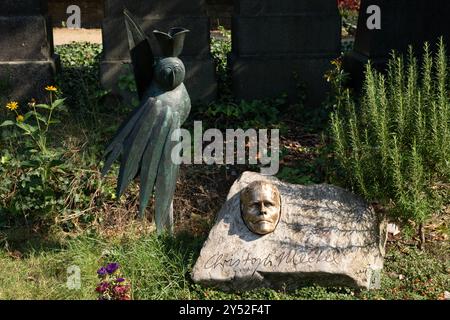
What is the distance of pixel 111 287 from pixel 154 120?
1.12 meters

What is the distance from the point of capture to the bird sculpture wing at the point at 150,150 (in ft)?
15.5

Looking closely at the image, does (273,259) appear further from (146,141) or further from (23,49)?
(23,49)

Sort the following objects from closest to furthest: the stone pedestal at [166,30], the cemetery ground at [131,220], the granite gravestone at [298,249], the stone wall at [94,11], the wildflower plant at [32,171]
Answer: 1. the granite gravestone at [298,249]
2. the cemetery ground at [131,220]
3. the wildflower plant at [32,171]
4. the stone pedestal at [166,30]
5. the stone wall at [94,11]

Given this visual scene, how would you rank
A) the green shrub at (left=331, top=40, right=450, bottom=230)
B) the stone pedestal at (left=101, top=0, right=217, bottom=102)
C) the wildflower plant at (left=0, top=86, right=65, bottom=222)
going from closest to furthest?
the green shrub at (left=331, top=40, right=450, bottom=230) → the wildflower plant at (left=0, top=86, right=65, bottom=222) → the stone pedestal at (left=101, top=0, right=217, bottom=102)

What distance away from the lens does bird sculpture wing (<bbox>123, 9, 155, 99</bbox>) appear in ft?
15.5

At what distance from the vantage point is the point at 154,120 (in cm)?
473

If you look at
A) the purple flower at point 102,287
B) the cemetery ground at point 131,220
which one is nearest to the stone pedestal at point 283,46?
the cemetery ground at point 131,220

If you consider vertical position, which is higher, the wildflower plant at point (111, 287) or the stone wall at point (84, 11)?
the stone wall at point (84, 11)

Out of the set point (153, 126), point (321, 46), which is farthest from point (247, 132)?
point (153, 126)

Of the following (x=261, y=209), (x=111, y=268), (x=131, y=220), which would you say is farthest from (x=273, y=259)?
(x=131, y=220)

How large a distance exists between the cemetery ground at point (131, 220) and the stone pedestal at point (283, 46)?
0.76ft

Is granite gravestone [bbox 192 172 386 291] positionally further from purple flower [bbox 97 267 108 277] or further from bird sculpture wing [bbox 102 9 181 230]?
purple flower [bbox 97 267 108 277]

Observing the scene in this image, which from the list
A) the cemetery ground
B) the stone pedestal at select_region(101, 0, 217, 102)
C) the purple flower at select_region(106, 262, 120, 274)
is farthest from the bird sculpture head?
the stone pedestal at select_region(101, 0, 217, 102)

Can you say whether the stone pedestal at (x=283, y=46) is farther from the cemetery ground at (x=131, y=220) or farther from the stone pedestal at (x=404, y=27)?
the stone pedestal at (x=404, y=27)
